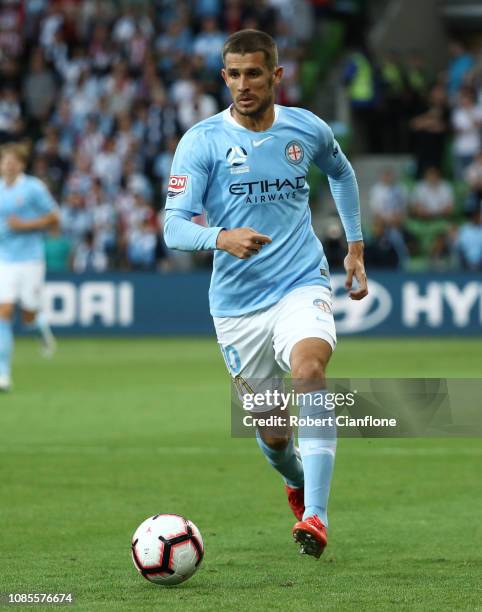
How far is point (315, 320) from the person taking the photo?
255 inches

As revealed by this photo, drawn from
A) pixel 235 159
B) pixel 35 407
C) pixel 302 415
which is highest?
pixel 235 159

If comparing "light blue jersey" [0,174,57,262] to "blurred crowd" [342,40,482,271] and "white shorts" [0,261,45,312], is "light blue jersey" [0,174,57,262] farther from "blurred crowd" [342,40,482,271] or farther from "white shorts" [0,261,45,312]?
"blurred crowd" [342,40,482,271]

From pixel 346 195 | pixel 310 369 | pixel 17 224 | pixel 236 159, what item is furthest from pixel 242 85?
pixel 17 224

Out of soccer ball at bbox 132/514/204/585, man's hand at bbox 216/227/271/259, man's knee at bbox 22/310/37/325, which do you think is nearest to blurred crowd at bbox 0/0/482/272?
man's knee at bbox 22/310/37/325

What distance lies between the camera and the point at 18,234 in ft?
48.0

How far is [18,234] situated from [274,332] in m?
8.41

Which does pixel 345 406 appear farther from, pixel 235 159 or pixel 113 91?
pixel 113 91

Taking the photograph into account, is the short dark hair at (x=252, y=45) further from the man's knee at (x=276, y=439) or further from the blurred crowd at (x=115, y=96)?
the blurred crowd at (x=115, y=96)

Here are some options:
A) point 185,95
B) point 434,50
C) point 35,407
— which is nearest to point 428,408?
point 35,407

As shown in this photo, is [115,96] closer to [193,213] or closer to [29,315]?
[29,315]

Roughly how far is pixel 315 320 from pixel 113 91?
20.0 metres

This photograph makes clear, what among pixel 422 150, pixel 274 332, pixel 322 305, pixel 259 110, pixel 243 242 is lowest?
pixel 422 150

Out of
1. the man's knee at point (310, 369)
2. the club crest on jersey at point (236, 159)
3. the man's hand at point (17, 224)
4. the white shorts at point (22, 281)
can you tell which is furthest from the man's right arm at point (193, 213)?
the white shorts at point (22, 281)

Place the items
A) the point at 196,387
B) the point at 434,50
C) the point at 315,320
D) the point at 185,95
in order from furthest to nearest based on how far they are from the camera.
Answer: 1. the point at 434,50
2. the point at 185,95
3. the point at 196,387
4. the point at 315,320
